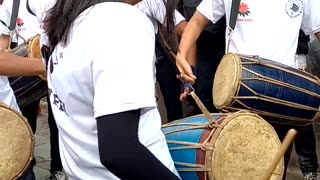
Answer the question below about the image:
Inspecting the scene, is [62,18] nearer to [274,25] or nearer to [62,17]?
[62,17]

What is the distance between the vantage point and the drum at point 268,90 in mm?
2395

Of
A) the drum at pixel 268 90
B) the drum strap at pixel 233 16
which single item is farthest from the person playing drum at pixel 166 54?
the drum at pixel 268 90

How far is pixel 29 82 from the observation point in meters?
2.96

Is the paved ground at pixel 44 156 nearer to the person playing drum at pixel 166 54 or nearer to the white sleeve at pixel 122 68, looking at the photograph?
the person playing drum at pixel 166 54

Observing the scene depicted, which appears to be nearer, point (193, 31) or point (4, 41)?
point (193, 31)

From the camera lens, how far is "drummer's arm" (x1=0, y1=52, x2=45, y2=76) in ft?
6.65

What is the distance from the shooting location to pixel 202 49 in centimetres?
382

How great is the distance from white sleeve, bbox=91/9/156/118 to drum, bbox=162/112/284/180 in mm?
509

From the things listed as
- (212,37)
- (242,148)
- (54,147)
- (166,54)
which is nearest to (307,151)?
(212,37)

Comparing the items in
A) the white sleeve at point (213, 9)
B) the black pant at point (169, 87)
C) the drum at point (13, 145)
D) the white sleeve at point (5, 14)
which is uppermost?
the white sleeve at point (213, 9)

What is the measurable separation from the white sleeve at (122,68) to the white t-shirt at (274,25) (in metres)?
1.50

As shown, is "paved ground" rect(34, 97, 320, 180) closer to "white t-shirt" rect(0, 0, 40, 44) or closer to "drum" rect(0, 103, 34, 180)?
"white t-shirt" rect(0, 0, 40, 44)

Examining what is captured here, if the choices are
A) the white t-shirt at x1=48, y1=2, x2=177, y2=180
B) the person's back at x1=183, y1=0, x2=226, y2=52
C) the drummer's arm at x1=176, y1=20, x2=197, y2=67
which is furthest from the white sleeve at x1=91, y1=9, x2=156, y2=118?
the person's back at x1=183, y1=0, x2=226, y2=52

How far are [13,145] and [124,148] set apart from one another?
1108mm
